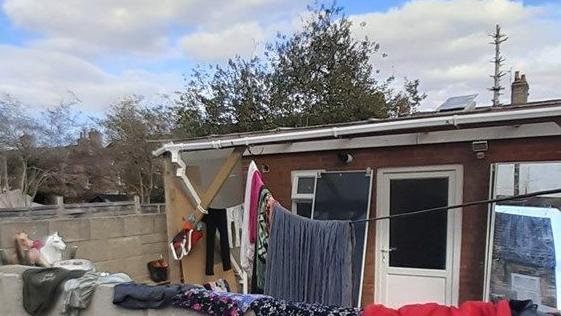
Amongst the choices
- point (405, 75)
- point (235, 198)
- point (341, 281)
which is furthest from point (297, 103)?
point (341, 281)

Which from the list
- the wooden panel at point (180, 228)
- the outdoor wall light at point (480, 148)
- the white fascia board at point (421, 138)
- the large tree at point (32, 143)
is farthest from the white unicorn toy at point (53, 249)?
the large tree at point (32, 143)

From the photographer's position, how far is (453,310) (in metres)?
2.47

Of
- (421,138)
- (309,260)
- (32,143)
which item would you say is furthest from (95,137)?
(309,260)

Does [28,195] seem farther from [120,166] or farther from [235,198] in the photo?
[235,198]

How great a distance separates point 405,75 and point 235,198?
531 inches

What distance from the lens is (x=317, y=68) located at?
17469mm

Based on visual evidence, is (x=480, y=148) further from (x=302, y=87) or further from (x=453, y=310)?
(x=302, y=87)

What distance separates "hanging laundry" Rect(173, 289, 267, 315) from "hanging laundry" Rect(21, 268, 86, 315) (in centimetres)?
119

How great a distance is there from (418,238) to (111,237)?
13.5 ft

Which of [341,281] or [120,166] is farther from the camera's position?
[120,166]

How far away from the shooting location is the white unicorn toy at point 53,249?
5.71m

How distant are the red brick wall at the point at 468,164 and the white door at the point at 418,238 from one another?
0.24 ft

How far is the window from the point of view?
630 centimetres

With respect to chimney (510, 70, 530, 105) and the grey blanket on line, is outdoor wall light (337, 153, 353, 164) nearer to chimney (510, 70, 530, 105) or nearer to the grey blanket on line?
the grey blanket on line
